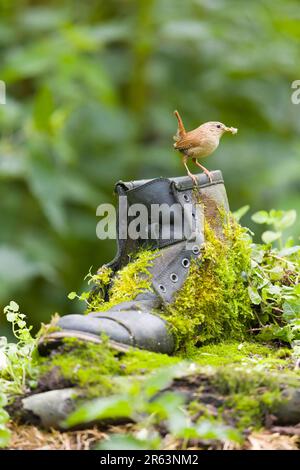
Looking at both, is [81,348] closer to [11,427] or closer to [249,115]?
[11,427]

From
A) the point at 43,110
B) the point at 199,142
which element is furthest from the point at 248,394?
the point at 43,110

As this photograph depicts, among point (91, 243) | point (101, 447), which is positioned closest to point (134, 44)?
point (91, 243)

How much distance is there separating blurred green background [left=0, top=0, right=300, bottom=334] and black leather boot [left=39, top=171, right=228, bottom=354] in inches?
106

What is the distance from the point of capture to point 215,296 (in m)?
2.46

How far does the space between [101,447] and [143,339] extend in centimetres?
45

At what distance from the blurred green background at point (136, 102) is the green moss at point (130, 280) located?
8.97 feet

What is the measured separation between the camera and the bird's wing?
274cm

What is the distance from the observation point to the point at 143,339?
7.10ft

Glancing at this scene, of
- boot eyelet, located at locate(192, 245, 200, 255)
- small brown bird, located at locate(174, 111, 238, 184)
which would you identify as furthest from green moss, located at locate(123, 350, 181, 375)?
small brown bird, located at locate(174, 111, 238, 184)

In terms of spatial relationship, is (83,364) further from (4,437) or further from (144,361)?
(4,437)

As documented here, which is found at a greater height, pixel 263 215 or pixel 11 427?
pixel 263 215

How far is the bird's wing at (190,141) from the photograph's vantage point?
9.00ft

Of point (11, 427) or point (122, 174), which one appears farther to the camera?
point (122, 174)

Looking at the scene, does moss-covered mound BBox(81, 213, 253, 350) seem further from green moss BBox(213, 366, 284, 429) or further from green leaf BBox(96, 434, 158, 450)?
green leaf BBox(96, 434, 158, 450)
